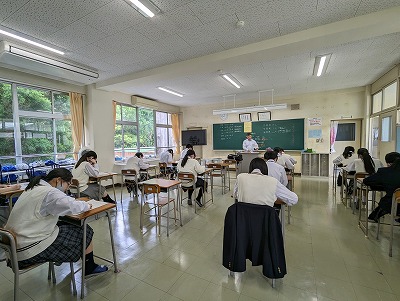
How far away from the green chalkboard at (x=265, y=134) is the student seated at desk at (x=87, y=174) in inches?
234

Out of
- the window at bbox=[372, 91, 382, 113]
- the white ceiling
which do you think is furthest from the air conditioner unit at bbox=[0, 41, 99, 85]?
the window at bbox=[372, 91, 382, 113]

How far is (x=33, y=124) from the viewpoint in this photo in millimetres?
4750

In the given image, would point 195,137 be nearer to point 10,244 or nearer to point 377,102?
point 377,102

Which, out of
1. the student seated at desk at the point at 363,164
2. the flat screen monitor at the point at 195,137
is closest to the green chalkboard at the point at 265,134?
the flat screen monitor at the point at 195,137

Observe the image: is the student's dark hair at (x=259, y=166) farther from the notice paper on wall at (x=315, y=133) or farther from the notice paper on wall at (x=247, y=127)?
the notice paper on wall at (x=247, y=127)

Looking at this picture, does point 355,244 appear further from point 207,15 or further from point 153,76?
point 153,76

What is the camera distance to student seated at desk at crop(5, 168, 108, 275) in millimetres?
1527

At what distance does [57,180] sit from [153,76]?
3448 mm

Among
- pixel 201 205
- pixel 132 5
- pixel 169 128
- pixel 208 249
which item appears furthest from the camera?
pixel 169 128

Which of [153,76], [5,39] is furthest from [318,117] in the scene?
[5,39]

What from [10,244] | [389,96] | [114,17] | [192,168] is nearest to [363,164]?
[389,96]

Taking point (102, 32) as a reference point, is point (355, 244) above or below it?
below

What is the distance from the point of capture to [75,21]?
8.85 ft

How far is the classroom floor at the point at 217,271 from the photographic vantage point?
71.4 inches
